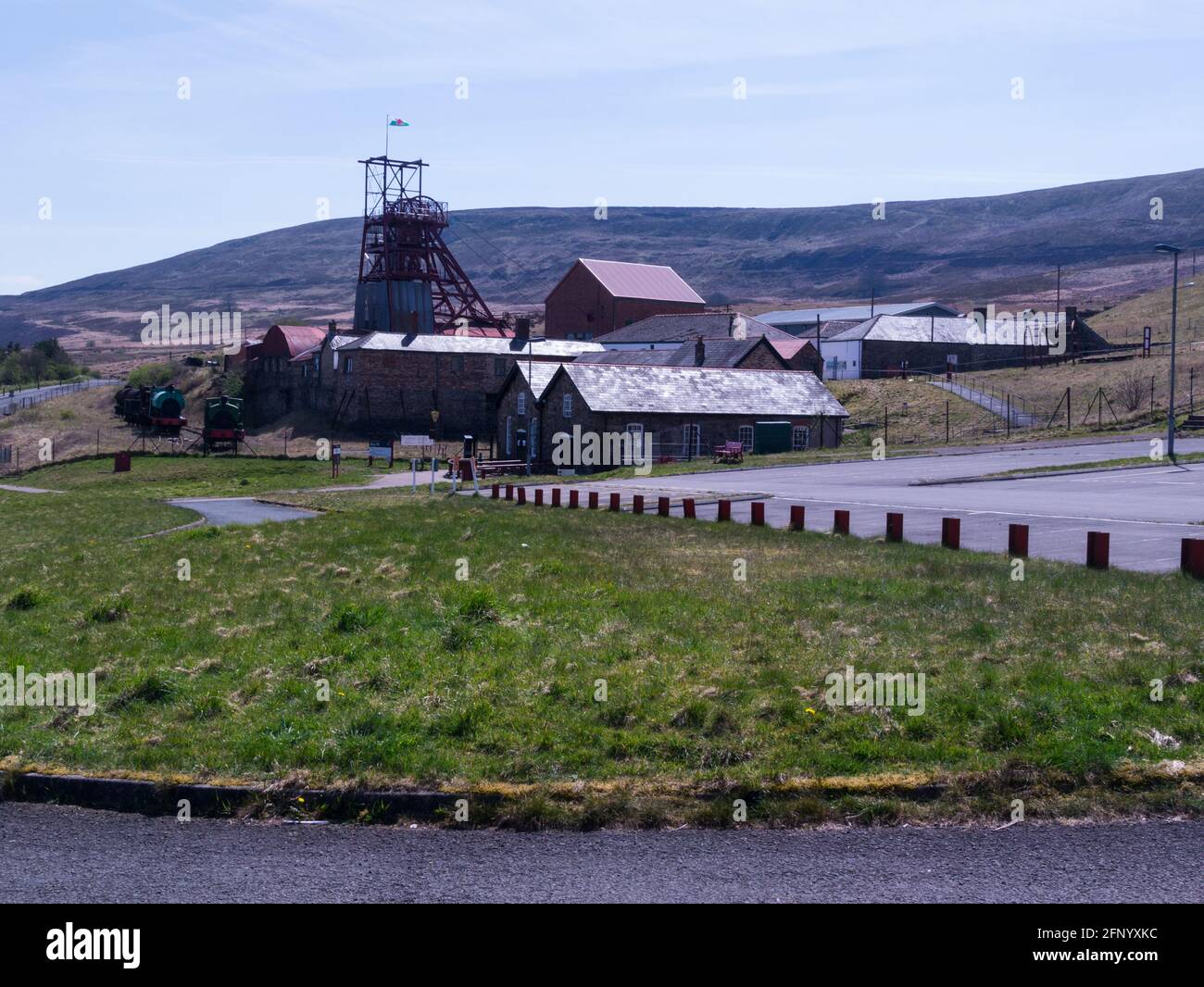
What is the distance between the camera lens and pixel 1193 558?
599 inches

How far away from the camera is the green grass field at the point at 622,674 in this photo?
7883mm

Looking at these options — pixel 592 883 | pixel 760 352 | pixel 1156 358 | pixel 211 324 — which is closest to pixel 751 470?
pixel 760 352

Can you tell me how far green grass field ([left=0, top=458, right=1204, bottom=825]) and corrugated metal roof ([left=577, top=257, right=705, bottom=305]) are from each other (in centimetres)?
9032

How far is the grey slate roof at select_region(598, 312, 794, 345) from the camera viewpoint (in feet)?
272

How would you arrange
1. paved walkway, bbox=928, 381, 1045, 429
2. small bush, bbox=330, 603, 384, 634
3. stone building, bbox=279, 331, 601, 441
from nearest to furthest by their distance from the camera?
small bush, bbox=330, 603, 384, 634
paved walkway, bbox=928, 381, 1045, 429
stone building, bbox=279, 331, 601, 441

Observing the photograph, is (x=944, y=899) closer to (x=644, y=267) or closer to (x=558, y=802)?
(x=558, y=802)

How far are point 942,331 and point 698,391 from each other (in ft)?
125

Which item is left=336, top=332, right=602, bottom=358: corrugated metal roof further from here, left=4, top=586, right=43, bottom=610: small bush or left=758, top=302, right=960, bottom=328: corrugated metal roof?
left=4, top=586, right=43, bottom=610: small bush

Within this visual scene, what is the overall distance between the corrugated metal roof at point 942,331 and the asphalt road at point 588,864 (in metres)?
85.4

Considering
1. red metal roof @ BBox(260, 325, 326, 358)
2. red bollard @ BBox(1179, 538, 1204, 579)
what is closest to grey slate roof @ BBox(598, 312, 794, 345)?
red metal roof @ BBox(260, 325, 326, 358)

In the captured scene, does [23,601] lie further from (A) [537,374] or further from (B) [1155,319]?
(B) [1155,319]

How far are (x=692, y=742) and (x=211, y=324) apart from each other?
17154 cm

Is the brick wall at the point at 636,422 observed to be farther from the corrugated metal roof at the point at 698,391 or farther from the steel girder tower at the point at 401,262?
the steel girder tower at the point at 401,262

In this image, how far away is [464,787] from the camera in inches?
302
